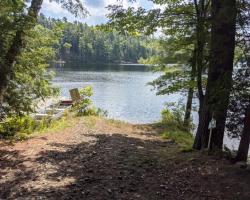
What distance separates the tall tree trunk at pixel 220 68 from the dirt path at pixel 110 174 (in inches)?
30.4

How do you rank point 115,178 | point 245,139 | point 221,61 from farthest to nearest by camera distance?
1. point 221,61
2. point 245,139
3. point 115,178

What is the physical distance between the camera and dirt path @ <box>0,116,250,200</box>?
220 inches

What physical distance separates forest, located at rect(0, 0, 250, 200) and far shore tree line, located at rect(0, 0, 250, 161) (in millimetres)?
22

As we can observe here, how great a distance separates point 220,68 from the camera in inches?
298

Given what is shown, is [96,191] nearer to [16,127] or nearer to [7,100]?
[7,100]

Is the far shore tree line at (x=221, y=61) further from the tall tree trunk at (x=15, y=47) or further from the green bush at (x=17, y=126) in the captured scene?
the green bush at (x=17, y=126)

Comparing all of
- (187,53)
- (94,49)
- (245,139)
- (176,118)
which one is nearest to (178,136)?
(187,53)

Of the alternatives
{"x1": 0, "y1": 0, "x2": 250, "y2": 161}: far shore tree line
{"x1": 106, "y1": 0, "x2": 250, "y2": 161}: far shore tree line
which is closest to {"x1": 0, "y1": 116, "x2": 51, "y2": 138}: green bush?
{"x1": 0, "y1": 0, "x2": 250, "y2": 161}: far shore tree line

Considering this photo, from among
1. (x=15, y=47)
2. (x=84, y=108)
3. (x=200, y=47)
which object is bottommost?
(x=84, y=108)

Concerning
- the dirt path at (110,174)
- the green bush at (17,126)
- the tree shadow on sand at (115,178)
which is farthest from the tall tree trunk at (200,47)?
the green bush at (17,126)

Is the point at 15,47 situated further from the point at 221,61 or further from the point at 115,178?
the point at 221,61

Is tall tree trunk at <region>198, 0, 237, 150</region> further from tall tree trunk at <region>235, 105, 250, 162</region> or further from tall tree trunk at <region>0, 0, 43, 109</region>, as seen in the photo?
tall tree trunk at <region>0, 0, 43, 109</region>

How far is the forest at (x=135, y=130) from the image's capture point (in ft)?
19.5

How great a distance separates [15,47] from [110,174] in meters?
4.54
